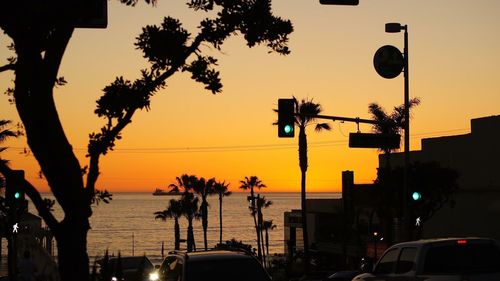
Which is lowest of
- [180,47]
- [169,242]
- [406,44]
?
[169,242]

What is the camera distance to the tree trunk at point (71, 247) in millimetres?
9305

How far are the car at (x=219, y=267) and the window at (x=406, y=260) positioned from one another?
2.30 meters

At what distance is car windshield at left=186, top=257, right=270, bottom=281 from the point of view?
1474 centimetres

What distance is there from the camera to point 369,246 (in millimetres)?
58625

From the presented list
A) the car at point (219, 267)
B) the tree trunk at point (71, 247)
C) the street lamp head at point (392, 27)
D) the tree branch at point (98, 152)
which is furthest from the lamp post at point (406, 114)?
the tree trunk at point (71, 247)

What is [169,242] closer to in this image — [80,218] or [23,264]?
[23,264]

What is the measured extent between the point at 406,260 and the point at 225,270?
3.15 meters

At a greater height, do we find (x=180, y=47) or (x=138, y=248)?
(x=180, y=47)

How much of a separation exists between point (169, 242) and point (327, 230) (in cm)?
10919

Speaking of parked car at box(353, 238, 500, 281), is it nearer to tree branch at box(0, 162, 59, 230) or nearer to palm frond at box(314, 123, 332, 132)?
tree branch at box(0, 162, 59, 230)

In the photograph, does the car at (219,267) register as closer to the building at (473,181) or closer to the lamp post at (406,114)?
the lamp post at (406,114)

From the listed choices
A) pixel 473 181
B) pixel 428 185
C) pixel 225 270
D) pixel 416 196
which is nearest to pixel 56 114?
pixel 225 270

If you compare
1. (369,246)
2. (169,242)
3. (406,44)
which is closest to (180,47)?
(406,44)

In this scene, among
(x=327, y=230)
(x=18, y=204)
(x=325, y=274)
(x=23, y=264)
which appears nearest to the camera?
(x=18, y=204)
